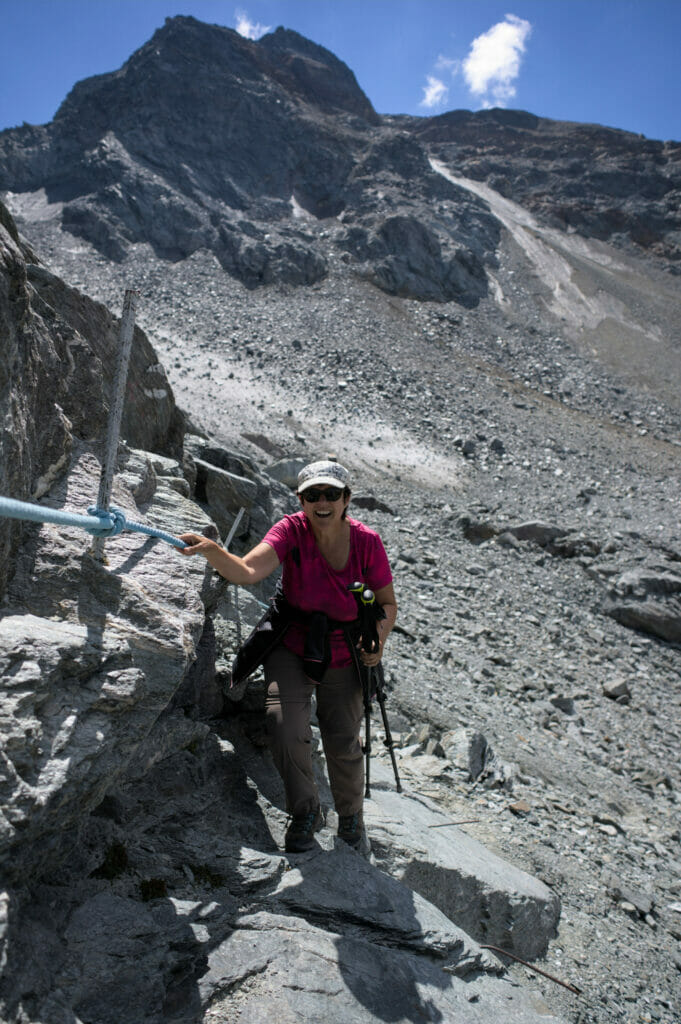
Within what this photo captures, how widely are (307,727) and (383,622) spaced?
2.78ft

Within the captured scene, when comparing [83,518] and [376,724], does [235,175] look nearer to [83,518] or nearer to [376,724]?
[376,724]

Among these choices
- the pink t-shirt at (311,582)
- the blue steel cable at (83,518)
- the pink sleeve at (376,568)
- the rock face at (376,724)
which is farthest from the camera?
the pink sleeve at (376,568)

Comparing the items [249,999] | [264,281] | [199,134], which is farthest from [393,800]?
[199,134]

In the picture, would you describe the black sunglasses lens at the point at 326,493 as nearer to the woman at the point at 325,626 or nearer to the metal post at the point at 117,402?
the woman at the point at 325,626

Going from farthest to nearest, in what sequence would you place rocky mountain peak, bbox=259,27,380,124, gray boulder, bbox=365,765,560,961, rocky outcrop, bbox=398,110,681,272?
rocky mountain peak, bbox=259,27,380,124, rocky outcrop, bbox=398,110,681,272, gray boulder, bbox=365,765,560,961

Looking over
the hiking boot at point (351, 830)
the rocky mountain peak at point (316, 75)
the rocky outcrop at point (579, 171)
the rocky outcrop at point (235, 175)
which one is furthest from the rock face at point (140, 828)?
the rocky mountain peak at point (316, 75)

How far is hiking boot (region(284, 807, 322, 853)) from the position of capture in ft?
12.4

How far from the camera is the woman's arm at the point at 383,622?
4.17m

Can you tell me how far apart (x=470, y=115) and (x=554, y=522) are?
11050 cm

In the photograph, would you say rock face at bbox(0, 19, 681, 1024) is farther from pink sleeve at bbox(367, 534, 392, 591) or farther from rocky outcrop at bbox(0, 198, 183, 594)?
pink sleeve at bbox(367, 534, 392, 591)

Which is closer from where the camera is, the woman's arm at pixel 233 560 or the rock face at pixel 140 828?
the rock face at pixel 140 828

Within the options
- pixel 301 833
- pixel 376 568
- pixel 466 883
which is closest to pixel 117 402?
pixel 376 568

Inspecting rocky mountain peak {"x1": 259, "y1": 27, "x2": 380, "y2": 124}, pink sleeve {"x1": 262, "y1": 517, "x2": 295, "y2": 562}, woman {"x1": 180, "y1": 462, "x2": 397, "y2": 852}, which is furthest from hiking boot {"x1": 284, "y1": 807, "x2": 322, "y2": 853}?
rocky mountain peak {"x1": 259, "y1": 27, "x2": 380, "y2": 124}

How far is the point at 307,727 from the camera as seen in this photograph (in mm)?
3910
